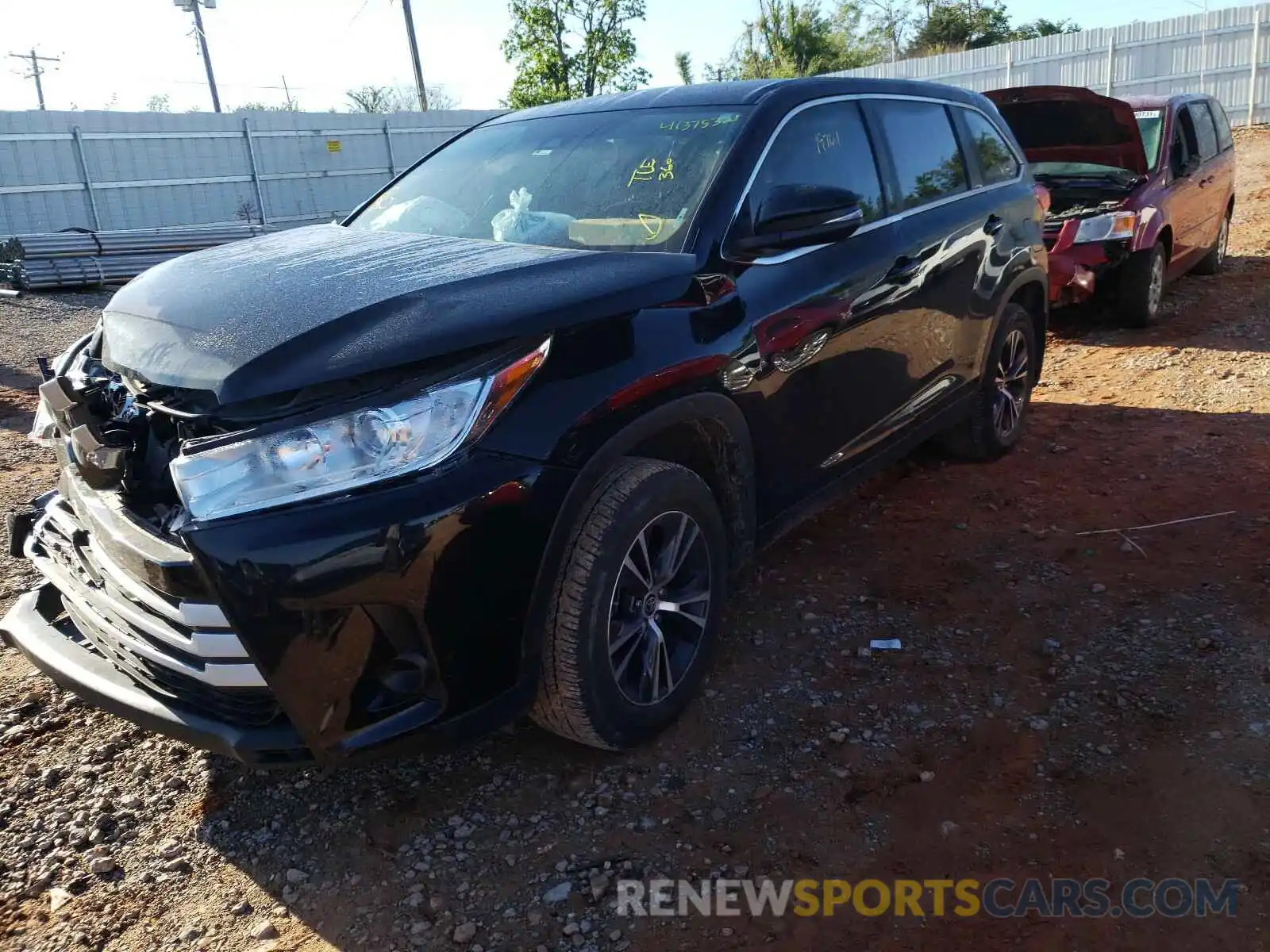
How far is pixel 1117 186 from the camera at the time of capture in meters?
7.71

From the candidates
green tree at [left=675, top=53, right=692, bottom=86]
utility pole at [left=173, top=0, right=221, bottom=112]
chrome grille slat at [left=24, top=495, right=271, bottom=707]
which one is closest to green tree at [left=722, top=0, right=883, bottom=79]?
green tree at [left=675, top=53, right=692, bottom=86]

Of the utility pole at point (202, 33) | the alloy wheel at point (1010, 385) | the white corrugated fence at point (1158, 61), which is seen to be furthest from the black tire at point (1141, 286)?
the utility pole at point (202, 33)

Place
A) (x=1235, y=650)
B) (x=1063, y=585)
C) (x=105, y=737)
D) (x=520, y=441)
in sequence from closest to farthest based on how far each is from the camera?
(x=520, y=441) → (x=105, y=737) → (x=1235, y=650) → (x=1063, y=585)

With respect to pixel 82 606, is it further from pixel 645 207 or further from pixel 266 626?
pixel 645 207

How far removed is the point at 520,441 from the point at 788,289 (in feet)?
4.00

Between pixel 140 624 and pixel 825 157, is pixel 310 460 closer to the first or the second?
pixel 140 624

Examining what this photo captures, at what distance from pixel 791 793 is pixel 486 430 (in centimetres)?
133

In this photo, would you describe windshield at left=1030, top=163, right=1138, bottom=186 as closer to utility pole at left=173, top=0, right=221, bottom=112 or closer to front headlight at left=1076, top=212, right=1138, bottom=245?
front headlight at left=1076, top=212, right=1138, bottom=245

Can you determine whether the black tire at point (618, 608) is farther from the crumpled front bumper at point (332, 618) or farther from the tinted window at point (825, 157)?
the tinted window at point (825, 157)

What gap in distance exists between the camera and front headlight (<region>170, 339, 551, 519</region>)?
2.09 metres

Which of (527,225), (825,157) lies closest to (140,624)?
(527,225)

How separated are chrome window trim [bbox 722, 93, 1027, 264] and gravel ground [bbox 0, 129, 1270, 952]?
4.41 feet

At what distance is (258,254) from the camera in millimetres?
3066

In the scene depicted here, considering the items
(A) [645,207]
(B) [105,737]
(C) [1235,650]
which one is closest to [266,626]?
(B) [105,737]
